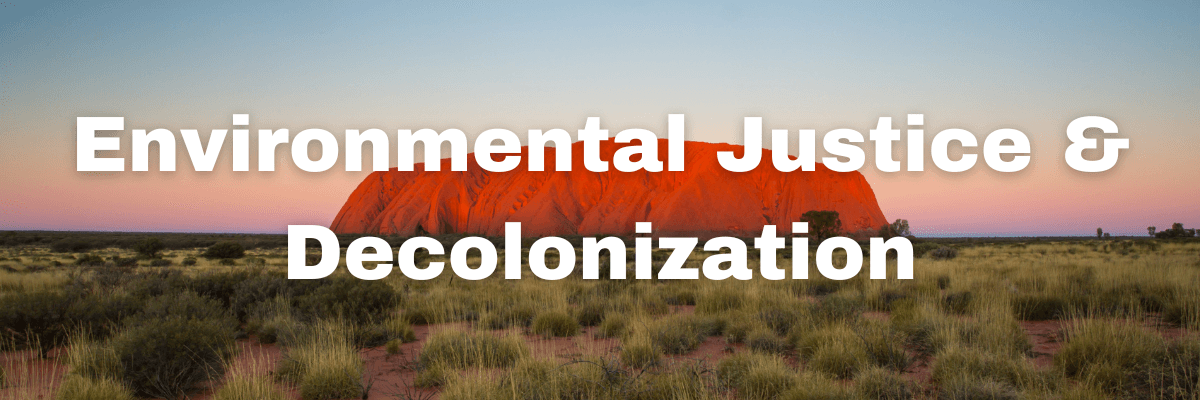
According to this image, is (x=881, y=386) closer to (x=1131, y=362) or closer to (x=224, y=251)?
(x=1131, y=362)

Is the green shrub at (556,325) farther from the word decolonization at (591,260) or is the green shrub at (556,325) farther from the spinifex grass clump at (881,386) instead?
the spinifex grass clump at (881,386)

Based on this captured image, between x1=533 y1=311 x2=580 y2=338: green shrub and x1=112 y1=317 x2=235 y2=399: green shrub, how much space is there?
386 cm

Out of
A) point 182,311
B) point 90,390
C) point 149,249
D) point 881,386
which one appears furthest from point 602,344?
point 149,249

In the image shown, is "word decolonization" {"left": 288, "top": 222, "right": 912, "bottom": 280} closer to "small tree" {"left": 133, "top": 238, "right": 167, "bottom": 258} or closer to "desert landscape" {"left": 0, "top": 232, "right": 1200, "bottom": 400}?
"desert landscape" {"left": 0, "top": 232, "right": 1200, "bottom": 400}

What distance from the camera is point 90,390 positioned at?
475cm

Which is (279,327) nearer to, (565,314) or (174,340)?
(174,340)

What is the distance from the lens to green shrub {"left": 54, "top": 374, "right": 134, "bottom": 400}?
4.64m

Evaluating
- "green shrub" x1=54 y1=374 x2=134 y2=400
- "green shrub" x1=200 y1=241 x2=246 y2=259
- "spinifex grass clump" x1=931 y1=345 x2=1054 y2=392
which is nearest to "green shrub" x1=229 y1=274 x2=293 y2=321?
"green shrub" x1=54 y1=374 x2=134 y2=400

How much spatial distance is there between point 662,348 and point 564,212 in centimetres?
6791

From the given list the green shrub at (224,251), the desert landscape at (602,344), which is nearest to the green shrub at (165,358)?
the desert landscape at (602,344)

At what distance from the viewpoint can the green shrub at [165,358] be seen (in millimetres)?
5285

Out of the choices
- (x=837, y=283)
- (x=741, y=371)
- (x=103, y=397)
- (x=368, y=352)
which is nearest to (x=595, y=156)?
(x=837, y=283)

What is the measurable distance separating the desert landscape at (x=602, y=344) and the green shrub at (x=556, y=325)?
0.08 ft

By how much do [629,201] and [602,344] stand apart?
66.5 m
